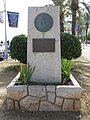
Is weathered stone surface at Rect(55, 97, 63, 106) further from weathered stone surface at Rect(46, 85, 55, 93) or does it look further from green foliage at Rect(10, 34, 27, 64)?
green foliage at Rect(10, 34, 27, 64)

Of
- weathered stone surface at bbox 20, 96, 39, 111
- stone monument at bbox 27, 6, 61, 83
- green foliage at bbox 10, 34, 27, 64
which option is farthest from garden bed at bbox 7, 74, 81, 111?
green foliage at bbox 10, 34, 27, 64

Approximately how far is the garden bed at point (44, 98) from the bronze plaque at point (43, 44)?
101 centimetres

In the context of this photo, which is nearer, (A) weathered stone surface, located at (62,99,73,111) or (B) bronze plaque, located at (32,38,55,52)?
(A) weathered stone surface, located at (62,99,73,111)

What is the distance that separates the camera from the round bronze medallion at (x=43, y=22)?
7.20m

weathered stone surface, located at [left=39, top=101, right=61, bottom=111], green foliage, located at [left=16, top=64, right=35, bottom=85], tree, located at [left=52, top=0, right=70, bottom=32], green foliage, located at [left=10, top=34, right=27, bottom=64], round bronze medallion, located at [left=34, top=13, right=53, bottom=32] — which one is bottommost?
weathered stone surface, located at [left=39, top=101, right=61, bottom=111]

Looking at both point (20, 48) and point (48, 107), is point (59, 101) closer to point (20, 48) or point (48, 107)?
point (48, 107)

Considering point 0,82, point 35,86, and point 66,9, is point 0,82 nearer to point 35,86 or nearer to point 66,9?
point 35,86

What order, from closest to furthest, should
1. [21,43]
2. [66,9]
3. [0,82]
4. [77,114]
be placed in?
1. [77,114]
2. [0,82]
3. [21,43]
4. [66,9]

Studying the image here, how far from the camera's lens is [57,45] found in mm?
7168

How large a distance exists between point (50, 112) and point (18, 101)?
741 mm

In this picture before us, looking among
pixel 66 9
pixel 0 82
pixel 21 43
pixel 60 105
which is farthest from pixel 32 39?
pixel 66 9

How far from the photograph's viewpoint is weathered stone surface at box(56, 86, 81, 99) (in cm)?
650

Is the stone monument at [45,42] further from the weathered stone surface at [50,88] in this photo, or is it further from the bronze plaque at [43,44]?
the weathered stone surface at [50,88]

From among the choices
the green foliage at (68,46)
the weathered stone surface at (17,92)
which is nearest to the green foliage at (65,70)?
the weathered stone surface at (17,92)
